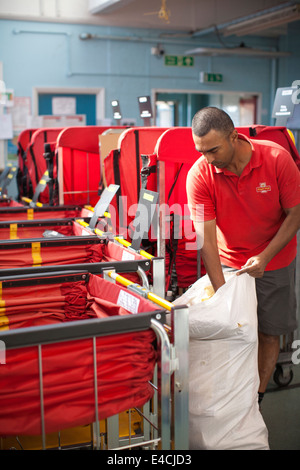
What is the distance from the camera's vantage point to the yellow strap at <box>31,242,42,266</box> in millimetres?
2484

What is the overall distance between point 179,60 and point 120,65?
43.6 inches

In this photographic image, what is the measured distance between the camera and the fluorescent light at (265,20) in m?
6.91

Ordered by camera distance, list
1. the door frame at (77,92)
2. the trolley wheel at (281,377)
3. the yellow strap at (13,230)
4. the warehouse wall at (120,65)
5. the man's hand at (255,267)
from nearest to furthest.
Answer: the man's hand at (255,267) < the trolley wheel at (281,377) < the yellow strap at (13,230) < the warehouse wall at (120,65) < the door frame at (77,92)

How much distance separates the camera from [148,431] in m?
2.00

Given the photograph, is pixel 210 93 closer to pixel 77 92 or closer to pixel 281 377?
pixel 77 92

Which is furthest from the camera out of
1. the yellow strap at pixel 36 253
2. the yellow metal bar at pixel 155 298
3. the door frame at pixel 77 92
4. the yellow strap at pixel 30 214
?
the door frame at pixel 77 92

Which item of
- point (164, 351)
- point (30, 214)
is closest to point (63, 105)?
point (30, 214)

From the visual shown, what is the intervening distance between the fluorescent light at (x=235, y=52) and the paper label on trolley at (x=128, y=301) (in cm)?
731

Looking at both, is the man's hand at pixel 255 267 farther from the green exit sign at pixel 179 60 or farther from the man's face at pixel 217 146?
the green exit sign at pixel 179 60

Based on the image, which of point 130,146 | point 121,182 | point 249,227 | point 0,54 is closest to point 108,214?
point 121,182

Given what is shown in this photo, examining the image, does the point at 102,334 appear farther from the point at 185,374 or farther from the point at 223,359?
the point at 223,359

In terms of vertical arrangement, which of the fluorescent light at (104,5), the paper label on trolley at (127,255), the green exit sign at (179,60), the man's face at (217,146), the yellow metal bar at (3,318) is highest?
the fluorescent light at (104,5)

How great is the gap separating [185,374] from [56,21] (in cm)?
767

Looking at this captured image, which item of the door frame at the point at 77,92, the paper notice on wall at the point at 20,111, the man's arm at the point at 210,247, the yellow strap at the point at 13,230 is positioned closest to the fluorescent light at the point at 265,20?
the door frame at the point at 77,92
